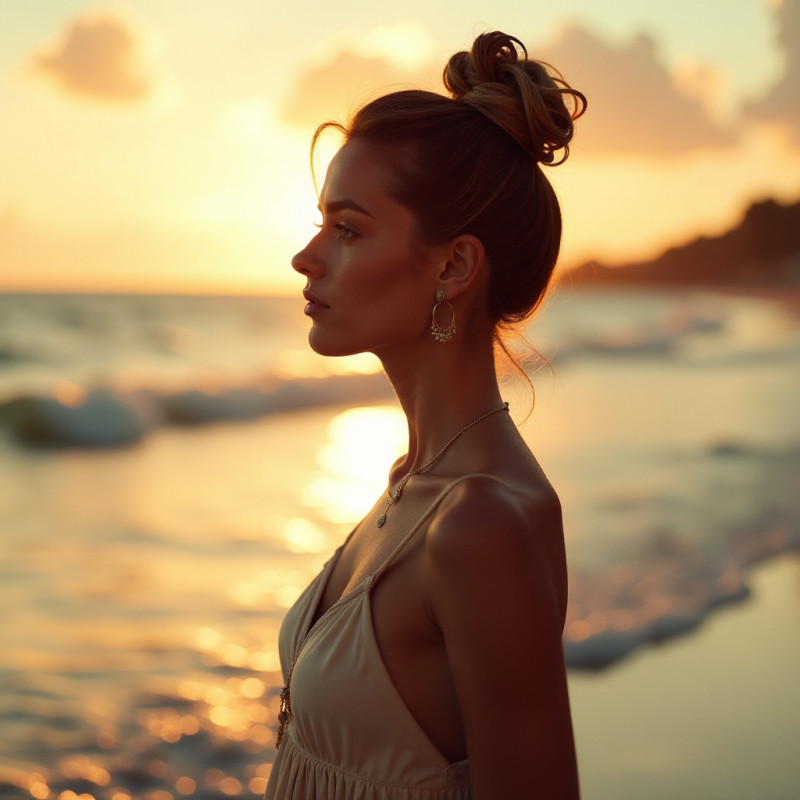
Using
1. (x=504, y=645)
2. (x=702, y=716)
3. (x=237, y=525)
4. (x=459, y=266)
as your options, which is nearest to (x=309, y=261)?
(x=459, y=266)

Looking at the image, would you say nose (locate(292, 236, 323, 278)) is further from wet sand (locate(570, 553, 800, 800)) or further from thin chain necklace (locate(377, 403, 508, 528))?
wet sand (locate(570, 553, 800, 800))

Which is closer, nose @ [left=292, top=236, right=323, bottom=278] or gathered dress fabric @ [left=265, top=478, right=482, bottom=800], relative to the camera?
gathered dress fabric @ [left=265, top=478, right=482, bottom=800]

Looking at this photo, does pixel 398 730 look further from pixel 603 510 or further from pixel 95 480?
pixel 95 480

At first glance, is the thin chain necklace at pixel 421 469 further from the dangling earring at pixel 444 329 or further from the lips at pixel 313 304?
the lips at pixel 313 304

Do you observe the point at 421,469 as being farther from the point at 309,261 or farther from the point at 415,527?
the point at 309,261

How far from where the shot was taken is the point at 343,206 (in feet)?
6.72

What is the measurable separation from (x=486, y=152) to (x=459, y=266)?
0.23 metres

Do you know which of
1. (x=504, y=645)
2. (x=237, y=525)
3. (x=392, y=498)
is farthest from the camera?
(x=237, y=525)

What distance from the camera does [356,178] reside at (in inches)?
80.5

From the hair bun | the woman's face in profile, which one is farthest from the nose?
the hair bun

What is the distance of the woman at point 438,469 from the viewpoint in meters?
1.64

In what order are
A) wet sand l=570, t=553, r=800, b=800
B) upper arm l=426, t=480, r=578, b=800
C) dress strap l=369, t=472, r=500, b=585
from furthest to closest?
1. wet sand l=570, t=553, r=800, b=800
2. dress strap l=369, t=472, r=500, b=585
3. upper arm l=426, t=480, r=578, b=800

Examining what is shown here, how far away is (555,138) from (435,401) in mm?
568

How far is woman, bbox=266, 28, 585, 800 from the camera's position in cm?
164
